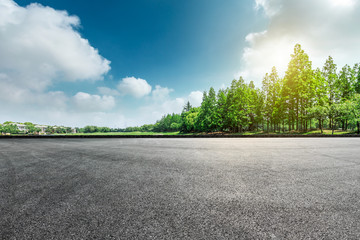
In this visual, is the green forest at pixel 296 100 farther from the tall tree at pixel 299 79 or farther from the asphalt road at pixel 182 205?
the asphalt road at pixel 182 205

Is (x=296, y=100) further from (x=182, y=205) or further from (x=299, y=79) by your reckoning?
(x=182, y=205)

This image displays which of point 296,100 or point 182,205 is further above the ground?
point 296,100

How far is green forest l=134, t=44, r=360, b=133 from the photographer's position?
91.5 feet

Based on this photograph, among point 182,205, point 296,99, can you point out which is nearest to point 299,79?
point 296,99

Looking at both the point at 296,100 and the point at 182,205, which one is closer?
the point at 182,205

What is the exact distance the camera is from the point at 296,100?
32406 mm

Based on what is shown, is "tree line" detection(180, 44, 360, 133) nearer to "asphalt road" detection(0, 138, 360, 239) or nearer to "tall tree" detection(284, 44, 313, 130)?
"tall tree" detection(284, 44, 313, 130)

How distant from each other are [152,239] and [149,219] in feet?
1.58

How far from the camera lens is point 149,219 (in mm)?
2420

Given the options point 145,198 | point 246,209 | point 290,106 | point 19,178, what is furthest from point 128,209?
point 290,106

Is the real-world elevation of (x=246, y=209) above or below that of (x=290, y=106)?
below

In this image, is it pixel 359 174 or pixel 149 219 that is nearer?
pixel 149 219

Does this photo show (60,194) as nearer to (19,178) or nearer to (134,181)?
(134,181)

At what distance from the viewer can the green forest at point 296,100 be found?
27.9 meters
